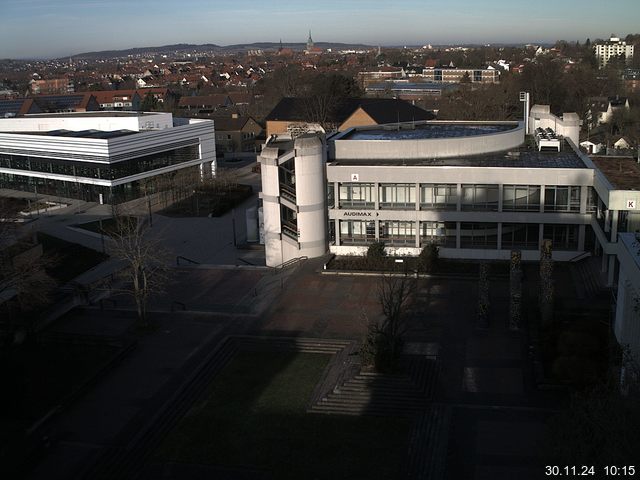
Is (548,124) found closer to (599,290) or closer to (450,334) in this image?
(599,290)

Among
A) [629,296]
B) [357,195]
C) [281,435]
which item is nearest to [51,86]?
[357,195]

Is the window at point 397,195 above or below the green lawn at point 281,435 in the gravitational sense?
above

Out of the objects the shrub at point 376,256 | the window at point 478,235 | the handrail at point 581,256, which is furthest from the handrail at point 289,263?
the handrail at point 581,256

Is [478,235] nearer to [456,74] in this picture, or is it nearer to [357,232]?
[357,232]

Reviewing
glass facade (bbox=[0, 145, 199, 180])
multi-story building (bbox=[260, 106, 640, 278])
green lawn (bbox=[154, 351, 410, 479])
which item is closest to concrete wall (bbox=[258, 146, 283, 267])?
multi-story building (bbox=[260, 106, 640, 278])

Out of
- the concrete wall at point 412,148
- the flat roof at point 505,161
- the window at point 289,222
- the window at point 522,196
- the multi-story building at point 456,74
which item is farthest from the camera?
the multi-story building at point 456,74

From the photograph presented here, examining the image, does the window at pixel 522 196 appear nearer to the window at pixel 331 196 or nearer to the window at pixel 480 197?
the window at pixel 480 197
